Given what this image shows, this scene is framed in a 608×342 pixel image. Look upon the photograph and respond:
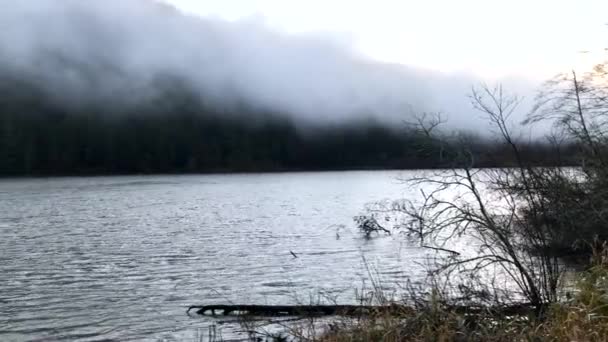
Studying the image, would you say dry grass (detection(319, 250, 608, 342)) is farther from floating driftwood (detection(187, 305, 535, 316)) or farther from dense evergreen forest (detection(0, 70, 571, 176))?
dense evergreen forest (detection(0, 70, 571, 176))

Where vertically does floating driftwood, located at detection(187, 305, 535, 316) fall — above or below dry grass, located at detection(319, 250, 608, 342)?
below

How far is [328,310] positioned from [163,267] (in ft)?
49.0

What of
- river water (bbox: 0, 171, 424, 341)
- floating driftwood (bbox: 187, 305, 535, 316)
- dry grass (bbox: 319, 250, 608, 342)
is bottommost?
river water (bbox: 0, 171, 424, 341)

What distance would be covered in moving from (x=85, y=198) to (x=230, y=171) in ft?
359

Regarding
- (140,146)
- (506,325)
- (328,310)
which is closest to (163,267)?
(328,310)

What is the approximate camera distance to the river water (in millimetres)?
19703

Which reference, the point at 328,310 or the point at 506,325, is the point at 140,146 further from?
the point at 506,325

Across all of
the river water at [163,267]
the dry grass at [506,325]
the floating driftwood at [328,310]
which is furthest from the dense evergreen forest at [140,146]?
the dry grass at [506,325]

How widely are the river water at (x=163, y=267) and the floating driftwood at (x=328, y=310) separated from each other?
0.64 meters

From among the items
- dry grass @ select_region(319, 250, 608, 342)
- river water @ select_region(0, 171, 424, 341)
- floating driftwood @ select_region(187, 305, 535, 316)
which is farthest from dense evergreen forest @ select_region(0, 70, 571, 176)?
dry grass @ select_region(319, 250, 608, 342)

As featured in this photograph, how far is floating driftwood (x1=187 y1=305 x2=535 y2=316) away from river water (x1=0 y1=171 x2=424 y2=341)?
2.09ft

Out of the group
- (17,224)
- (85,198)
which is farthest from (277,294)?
(85,198)

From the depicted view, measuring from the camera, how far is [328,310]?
17.0 m

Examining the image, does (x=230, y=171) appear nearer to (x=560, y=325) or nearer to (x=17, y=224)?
(x=17, y=224)
